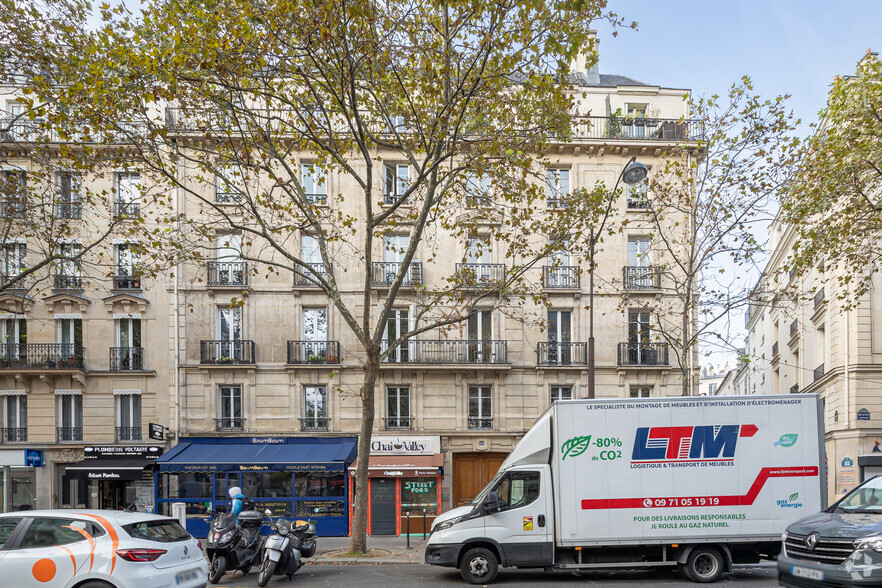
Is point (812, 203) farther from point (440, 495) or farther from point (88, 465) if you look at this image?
point (88, 465)

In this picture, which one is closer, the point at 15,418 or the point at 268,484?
the point at 268,484

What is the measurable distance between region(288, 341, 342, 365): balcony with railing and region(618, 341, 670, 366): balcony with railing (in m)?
10.2

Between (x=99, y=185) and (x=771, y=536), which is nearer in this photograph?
(x=771, y=536)

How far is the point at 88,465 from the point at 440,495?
11797 millimetres

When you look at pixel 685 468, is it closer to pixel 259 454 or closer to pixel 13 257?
pixel 259 454

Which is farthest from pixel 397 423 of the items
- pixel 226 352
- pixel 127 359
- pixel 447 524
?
pixel 447 524

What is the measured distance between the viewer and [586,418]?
12312 millimetres

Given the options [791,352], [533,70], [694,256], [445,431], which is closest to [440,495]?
[445,431]

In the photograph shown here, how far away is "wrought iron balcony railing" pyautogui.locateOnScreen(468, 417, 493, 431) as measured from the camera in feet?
81.7

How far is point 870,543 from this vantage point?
791cm

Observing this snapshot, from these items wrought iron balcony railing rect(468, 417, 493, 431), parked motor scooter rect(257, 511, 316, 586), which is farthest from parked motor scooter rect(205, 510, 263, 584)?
wrought iron balcony railing rect(468, 417, 493, 431)

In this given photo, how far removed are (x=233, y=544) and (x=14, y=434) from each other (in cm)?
1649

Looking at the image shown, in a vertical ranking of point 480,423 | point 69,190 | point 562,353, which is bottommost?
point 480,423

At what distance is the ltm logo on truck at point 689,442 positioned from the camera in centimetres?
1209
